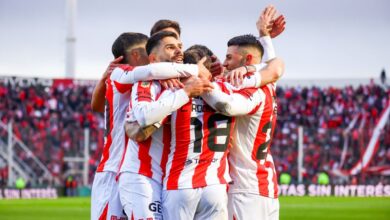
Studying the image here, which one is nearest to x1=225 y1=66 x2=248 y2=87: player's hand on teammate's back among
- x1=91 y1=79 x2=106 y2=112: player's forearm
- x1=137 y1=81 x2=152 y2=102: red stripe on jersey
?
x1=137 y1=81 x2=152 y2=102: red stripe on jersey

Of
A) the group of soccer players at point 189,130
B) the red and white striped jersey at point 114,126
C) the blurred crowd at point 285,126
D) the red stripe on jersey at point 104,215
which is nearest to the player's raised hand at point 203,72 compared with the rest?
the group of soccer players at point 189,130

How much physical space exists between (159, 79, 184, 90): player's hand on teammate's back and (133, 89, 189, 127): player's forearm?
0.35 ft

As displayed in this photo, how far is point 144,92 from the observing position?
697 centimetres

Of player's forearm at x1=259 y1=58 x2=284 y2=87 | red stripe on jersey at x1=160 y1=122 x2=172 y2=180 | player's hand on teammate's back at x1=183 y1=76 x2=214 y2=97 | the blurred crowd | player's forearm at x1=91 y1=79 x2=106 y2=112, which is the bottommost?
the blurred crowd

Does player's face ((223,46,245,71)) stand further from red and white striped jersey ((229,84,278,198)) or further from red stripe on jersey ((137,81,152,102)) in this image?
red stripe on jersey ((137,81,152,102))

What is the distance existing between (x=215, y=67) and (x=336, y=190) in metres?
22.5

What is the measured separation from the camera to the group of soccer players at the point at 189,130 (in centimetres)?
692

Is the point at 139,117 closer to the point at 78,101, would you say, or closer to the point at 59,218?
the point at 59,218

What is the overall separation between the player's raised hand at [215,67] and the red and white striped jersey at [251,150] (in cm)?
40

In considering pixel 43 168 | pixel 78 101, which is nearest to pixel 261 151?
pixel 43 168

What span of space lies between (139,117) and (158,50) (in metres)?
0.70

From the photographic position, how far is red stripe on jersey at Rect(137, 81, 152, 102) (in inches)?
272

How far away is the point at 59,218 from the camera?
19719 millimetres

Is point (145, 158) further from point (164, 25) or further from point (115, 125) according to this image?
point (164, 25)
